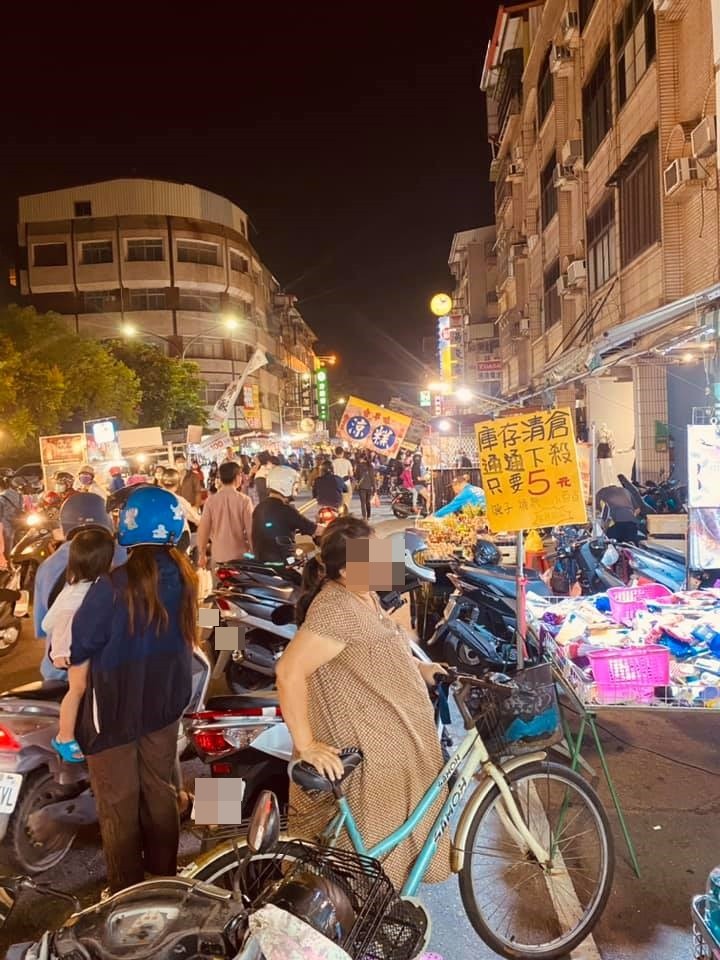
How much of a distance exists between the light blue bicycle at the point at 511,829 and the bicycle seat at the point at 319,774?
21cm

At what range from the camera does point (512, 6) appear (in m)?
29.6

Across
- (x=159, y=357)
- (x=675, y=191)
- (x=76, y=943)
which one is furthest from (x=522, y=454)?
(x=159, y=357)

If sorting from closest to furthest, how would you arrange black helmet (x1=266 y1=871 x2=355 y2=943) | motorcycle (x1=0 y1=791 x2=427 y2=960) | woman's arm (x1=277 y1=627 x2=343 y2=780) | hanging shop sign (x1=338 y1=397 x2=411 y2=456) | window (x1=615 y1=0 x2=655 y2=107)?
motorcycle (x1=0 y1=791 x2=427 y2=960), black helmet (x1=266 y1=871 x2=355 y2=943), woman's arm (x1=277 y1=627 x2=343 y2=780), window (x1=615 y1=0 x2=655 y2=107), hanging shop sign (x1=338 y1=397 x2=411 y2=456)

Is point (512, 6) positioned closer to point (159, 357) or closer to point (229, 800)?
point (159, 357)

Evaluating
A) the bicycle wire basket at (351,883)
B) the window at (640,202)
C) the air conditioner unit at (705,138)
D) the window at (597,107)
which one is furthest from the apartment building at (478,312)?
the bicycle wire basket at (351,883)

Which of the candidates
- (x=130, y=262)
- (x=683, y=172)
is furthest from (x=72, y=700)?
(x=130, y=262)

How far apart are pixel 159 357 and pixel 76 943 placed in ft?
152

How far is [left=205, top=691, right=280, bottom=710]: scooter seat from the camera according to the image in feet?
13.1

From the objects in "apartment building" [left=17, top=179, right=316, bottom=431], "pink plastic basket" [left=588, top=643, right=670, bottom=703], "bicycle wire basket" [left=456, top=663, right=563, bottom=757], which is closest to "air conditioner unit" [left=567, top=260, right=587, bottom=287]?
"pink plastic basket" [left=588, top=643, right=670, bottom=703]

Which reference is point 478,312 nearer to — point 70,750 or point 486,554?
point 486,554

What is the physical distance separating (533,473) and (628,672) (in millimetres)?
2015

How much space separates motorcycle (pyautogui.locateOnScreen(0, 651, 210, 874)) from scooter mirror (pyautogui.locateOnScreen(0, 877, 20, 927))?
47 cm

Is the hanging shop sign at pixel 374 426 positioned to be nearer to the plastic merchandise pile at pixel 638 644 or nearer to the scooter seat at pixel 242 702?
the plastic merchandise pile at pixel 638 644

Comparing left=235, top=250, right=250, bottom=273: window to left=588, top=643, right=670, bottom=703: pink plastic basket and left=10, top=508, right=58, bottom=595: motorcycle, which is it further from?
left=588, top=643, right=670, bottom=703: pink plastic basket
